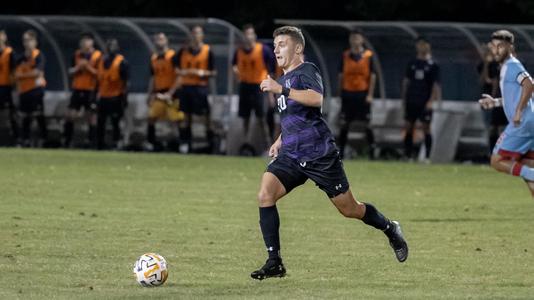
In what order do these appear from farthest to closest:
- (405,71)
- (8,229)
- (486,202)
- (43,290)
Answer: (405,71), (486,202), (8,229), (43,290)

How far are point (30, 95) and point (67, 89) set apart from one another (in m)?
1.94

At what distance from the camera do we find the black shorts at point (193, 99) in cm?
2698

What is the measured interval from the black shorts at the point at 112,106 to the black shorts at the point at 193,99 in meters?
1.50

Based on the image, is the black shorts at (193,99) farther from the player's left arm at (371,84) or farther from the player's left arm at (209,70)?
the player's left arm at (371,84)

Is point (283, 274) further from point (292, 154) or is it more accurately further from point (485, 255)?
point (485, 255)

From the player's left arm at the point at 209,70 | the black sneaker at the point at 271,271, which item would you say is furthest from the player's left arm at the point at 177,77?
the black sneaker at the point at 271,271

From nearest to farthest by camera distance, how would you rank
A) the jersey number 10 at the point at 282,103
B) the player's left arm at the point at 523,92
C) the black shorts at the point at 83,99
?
1. the jersey number 10 at the point at 282,103
2. the player's left arm at the point at 523,92
3. the black shorts at the point at 83,99

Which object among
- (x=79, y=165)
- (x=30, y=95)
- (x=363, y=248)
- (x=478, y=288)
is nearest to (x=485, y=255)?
(x=363, y=248)

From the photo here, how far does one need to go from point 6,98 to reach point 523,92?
16.1 meters

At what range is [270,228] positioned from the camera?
10547 millimetres

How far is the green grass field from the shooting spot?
1027cm

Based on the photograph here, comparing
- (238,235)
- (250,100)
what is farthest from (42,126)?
(238,235)

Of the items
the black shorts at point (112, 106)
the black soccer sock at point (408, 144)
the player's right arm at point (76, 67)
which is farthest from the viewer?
the player's right arm at point (76, 67)

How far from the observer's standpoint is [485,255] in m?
12.5
